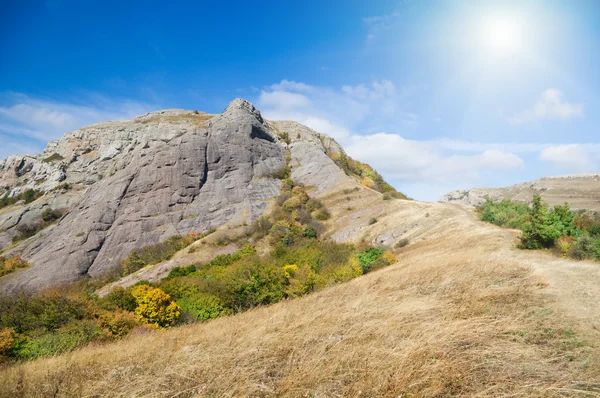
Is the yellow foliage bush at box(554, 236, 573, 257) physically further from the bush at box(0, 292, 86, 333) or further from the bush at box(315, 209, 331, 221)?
the bush at box(315, 209, 331, 221)

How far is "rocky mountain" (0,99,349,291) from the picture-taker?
1823 inches

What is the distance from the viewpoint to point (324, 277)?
66.0 feet

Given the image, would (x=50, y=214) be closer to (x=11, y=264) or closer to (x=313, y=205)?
(x=11, y=264)

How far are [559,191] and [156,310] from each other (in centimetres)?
13255

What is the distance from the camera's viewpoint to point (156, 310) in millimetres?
16328

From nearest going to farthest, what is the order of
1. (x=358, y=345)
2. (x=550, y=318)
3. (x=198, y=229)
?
(x=358, y=345) → (x=550, y=318) → (x=198, y=229)

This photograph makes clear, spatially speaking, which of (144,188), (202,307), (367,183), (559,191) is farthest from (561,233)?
(559,191)

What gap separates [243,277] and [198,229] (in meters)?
32.9

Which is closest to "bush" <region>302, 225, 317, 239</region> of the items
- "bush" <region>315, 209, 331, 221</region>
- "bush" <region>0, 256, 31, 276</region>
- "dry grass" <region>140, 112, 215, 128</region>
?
"bush" <region>315, 209, 331, 221</region>

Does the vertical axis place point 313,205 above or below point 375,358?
above

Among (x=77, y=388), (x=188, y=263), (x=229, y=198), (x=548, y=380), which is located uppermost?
(x=229, y=198)

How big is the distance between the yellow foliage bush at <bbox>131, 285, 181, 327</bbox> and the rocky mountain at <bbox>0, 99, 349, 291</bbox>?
103ft

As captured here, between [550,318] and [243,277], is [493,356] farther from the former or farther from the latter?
[243,277]

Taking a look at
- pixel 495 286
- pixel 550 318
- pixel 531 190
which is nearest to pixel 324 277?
pixel 495 286
